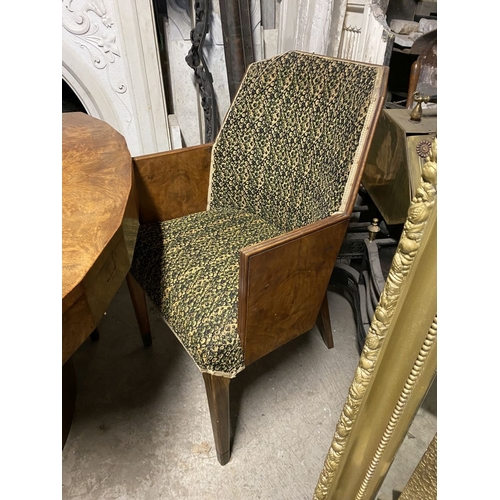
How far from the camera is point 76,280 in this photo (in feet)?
1.90

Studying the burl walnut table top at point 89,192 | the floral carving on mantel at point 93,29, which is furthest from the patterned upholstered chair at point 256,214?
the floral carving on mantel at point 93,29

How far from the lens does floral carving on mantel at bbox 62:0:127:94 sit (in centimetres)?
169

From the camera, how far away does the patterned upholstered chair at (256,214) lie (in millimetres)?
916

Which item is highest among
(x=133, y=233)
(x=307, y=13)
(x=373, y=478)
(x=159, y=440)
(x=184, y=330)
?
(x=307, y=13)

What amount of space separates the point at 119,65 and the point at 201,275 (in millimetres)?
1346

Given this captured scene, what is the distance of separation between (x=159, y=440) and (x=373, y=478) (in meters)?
0.74

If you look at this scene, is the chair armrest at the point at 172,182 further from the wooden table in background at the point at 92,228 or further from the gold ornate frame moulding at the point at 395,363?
the gold ornate frame moulding at the point at 395,363

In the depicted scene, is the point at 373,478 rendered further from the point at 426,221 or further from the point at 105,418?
the point at 105,418

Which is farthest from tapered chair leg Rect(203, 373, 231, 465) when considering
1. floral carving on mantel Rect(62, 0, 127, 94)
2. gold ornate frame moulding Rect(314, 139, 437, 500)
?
floral carving on mantel Rect(62, 0, 127, 94)

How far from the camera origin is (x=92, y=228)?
716 mm

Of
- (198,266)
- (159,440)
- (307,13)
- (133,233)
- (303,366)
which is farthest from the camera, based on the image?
(307,13)

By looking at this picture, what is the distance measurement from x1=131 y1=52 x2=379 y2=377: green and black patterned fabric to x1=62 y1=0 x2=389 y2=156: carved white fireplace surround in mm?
493

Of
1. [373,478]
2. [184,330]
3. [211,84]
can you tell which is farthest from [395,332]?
[211,84]

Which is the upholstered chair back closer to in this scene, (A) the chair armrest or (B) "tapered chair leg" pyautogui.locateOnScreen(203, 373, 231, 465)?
(A) the chair armrest
